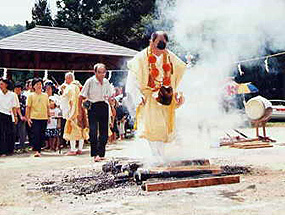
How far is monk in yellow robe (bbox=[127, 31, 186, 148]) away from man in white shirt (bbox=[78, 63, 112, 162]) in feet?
5.60

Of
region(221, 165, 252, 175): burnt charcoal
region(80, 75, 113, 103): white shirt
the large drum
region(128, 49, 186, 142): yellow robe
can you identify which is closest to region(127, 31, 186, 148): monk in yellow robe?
region(128, 49, 186, 142): yellow robe

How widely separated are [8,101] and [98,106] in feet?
10.1

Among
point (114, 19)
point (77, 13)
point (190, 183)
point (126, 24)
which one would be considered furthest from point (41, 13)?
point (190, 183)

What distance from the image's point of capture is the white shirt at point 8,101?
32.7ft

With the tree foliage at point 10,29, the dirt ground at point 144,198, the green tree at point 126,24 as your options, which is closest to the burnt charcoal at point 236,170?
the dirt ground at point 144,198

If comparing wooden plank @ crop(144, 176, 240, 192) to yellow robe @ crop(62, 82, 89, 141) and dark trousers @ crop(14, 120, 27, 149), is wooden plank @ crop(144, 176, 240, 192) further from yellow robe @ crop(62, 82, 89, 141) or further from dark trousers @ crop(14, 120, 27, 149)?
dark trousers @ crop(14, 120, 27, 149)

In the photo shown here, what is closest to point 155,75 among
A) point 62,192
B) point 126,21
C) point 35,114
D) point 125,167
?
point 125,167

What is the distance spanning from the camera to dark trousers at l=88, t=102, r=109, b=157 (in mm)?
8148

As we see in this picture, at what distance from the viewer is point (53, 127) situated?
1106 cm

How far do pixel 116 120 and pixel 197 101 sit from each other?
11.7 ft

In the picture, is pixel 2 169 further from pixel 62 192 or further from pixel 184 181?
pixel 184 181

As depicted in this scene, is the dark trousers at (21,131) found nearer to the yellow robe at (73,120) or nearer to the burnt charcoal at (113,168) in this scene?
the yellow robe at (73,120)

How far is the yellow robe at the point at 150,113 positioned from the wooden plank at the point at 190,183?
3.69ft

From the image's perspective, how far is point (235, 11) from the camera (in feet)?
30.8
